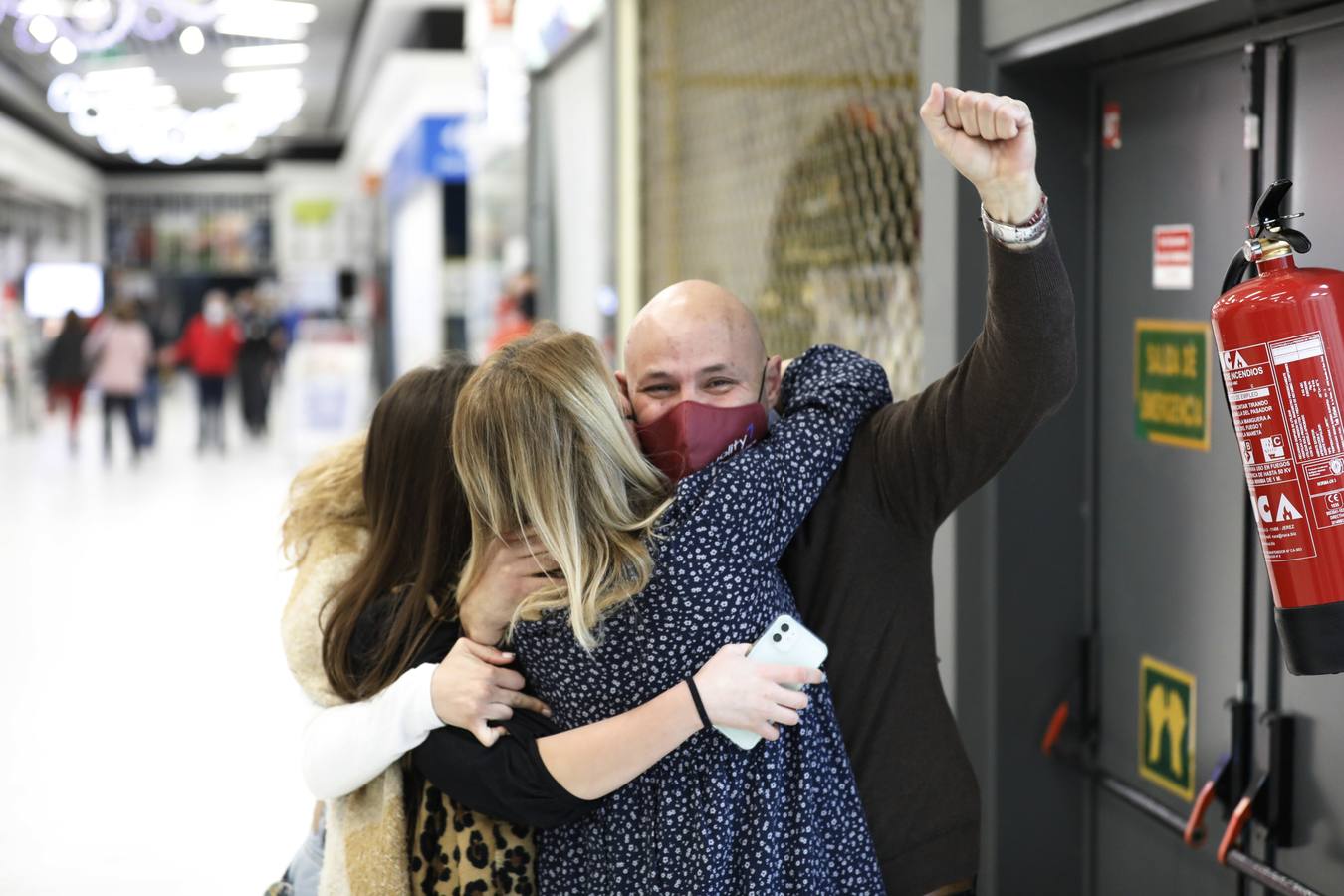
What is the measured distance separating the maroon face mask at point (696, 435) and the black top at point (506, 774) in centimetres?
37

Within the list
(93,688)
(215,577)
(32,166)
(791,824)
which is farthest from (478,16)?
(32,166)

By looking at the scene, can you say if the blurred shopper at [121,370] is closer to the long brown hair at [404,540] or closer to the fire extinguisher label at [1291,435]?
the long brown hair at [404,540]

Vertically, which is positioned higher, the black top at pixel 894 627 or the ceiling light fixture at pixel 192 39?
the ceiling light fixture at pixel 192 39

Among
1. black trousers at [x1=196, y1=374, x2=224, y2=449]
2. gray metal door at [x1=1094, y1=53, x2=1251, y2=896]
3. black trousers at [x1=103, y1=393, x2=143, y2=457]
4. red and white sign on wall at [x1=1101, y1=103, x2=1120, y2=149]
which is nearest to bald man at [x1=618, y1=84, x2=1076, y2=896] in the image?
gray metal door at [x1=1094, y1=53, x2=1251, y2=896]

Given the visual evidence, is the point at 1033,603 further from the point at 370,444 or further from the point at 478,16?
the point at 478,16

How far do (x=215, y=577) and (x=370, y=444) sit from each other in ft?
21.1

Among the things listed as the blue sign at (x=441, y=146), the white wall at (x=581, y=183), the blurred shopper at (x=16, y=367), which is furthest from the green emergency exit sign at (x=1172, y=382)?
the blurred shopper at (x=16, y=367)

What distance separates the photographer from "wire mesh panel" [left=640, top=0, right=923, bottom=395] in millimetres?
3627

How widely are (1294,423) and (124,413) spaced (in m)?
14.3

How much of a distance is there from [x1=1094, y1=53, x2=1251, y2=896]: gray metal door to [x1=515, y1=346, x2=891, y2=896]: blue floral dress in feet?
3.78

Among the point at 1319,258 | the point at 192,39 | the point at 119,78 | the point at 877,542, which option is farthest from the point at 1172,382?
the point at 119,78

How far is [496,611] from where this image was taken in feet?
5.88

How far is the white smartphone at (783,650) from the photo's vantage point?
162 cm

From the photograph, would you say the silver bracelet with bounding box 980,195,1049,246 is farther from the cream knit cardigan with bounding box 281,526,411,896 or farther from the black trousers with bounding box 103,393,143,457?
the black trousers with bounding box 103,393,143,457
